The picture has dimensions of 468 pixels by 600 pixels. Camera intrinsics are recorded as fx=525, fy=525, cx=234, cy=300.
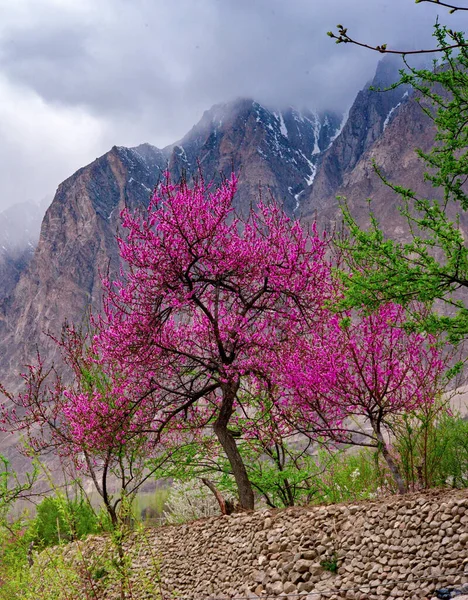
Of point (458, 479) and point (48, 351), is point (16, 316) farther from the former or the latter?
point (458, 479)

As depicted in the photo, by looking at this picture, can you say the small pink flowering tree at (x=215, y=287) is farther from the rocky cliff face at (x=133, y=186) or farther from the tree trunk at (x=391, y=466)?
the rocky cliff face at (x=133, y=186)

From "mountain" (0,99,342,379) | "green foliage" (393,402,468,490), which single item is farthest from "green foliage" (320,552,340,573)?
"mountain" (0,99,342,379)

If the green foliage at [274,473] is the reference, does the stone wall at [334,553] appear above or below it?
below

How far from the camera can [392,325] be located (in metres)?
7.05

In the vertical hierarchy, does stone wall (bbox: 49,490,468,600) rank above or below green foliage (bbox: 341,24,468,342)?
below

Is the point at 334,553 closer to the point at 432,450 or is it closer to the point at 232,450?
the point at 432,450

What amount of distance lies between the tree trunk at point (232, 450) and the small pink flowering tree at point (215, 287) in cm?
2

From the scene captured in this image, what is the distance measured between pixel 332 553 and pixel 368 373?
2.42 metres

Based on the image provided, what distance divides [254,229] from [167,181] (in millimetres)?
→ 1727

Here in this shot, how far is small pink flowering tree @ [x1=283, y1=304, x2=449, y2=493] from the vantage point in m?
7.25

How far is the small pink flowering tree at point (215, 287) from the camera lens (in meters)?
8.14

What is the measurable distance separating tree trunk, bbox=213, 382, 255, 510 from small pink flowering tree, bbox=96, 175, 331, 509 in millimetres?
17

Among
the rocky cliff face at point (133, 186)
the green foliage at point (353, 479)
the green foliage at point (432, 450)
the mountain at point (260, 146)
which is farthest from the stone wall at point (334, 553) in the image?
the mountain at point (260, 146)

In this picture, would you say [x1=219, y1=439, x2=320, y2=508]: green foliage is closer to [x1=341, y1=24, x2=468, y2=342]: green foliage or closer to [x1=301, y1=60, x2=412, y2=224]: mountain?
[x1=341, y1=24, x2=468, y2=342]: green foliage
